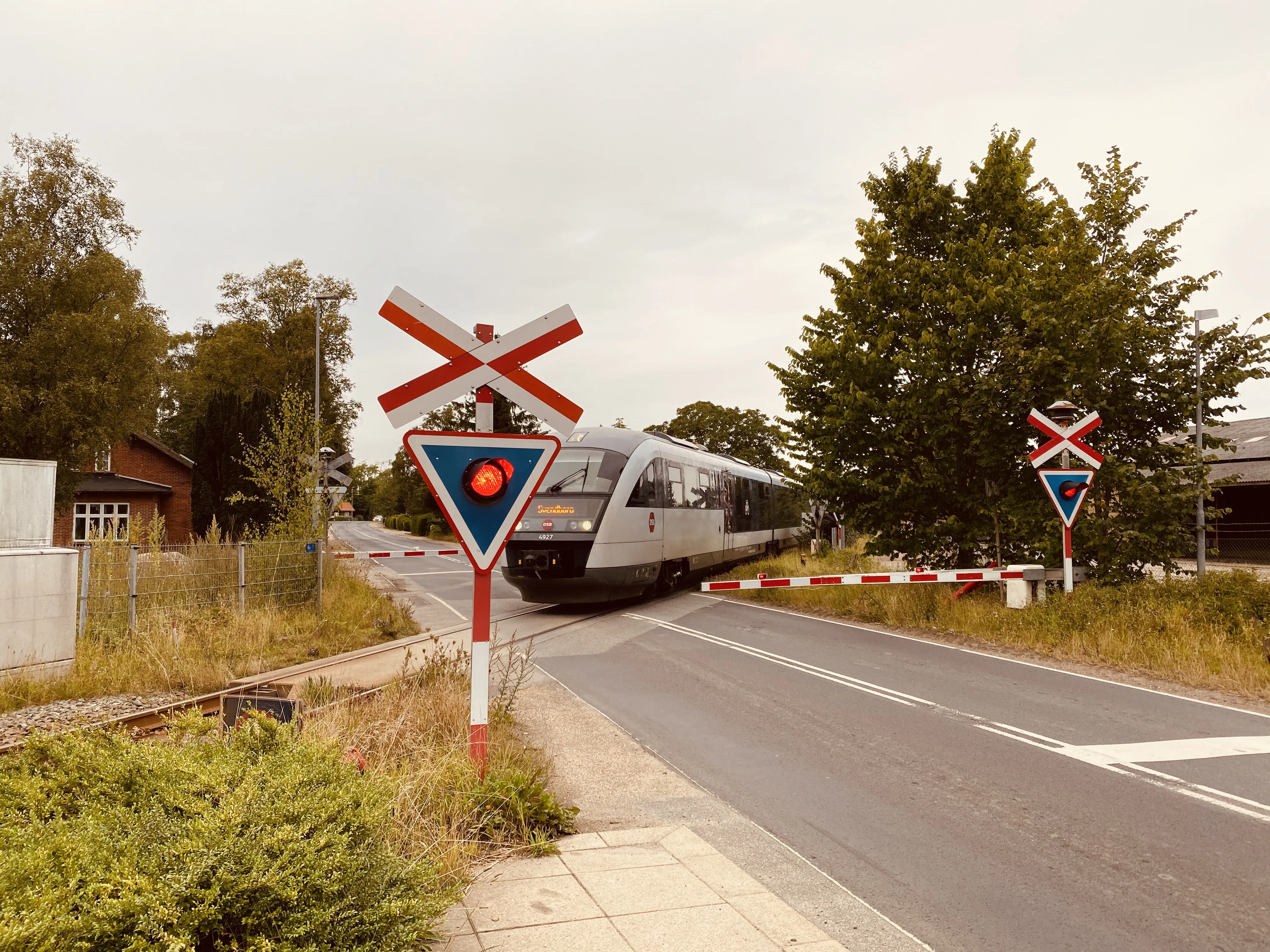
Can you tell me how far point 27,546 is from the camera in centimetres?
994

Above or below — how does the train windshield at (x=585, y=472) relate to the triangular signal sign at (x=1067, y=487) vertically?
above

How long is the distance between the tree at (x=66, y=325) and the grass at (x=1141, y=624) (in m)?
29.5

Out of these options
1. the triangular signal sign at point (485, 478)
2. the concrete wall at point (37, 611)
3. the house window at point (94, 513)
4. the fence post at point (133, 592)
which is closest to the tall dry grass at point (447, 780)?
the triangular signal sign at point (485, 478)

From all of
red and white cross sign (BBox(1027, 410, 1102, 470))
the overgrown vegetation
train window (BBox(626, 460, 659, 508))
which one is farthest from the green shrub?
train window (BBox(626, 460, 659, 508))

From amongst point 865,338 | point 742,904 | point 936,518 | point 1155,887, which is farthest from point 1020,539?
point 742,904

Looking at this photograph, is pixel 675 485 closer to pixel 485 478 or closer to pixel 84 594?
pixel 84 594

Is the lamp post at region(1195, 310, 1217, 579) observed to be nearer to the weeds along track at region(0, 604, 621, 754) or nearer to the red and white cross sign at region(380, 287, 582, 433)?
the weeds along track at region(0, 604, 621, 754)

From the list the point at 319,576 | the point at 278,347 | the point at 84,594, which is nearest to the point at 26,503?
the point at 84,594

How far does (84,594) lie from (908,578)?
37.8 feet

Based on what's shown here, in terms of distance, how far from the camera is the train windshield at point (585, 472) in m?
16.0

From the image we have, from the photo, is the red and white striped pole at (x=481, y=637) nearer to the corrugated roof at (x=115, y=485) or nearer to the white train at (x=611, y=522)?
the white train at (x=611, y=522)

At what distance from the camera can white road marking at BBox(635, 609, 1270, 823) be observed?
213 inches

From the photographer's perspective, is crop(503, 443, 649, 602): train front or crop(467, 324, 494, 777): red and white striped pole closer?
crop(467, 324, 494, 777): red and white striped pole

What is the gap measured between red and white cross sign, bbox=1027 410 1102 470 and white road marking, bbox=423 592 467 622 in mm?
9605
